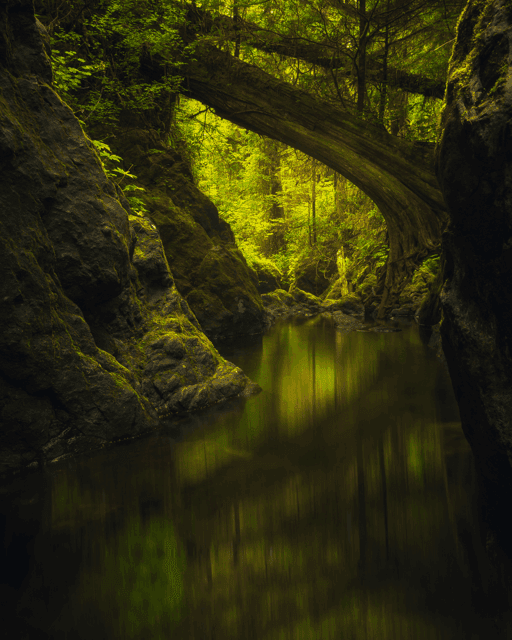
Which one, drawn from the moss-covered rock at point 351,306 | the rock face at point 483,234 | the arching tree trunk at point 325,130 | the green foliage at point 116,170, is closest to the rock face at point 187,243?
the green foliage at point 116,170

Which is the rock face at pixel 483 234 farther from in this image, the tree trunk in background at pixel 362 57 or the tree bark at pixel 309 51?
the tree bark at pixel 309 51

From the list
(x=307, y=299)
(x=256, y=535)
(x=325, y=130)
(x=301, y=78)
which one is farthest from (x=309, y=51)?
(x=256, y=535)

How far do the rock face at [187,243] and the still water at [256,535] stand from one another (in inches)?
230

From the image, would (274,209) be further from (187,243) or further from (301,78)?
(187,243)

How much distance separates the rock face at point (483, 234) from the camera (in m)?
1.88

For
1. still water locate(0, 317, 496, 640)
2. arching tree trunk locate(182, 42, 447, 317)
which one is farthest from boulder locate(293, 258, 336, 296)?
still water locate(0, 317, 496, 640)

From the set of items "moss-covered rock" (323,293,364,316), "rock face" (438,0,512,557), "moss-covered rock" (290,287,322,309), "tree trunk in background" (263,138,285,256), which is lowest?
"rock face" (438,0,512,557)

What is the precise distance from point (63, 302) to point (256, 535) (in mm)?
2562

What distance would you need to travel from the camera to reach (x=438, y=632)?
1815 millimetres

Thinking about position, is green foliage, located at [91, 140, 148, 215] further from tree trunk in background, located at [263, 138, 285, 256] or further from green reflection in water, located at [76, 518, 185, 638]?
tree trunk in background, located at [263, 138, 285, 256]

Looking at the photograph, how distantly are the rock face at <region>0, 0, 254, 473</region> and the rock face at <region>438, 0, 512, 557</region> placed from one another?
293cm

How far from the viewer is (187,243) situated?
10500mm

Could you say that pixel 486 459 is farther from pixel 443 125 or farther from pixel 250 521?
pixel 443 125

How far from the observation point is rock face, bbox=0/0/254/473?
3.41 metres
